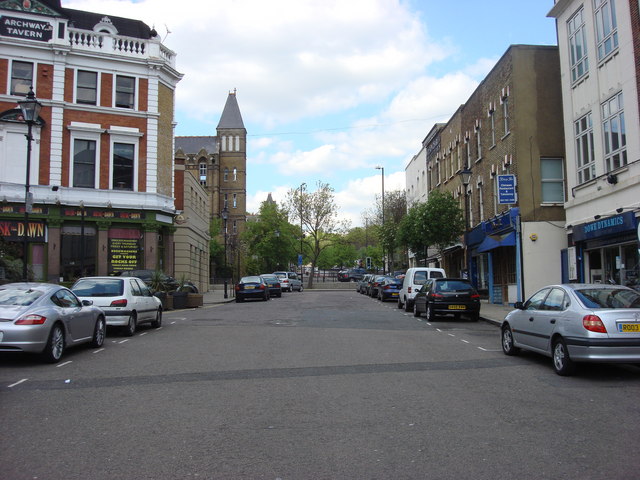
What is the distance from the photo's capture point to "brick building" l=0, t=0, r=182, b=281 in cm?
2825

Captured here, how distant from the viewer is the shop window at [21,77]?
2836 centimetres

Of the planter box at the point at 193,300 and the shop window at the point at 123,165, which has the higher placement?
the shop window at the point at 123,165

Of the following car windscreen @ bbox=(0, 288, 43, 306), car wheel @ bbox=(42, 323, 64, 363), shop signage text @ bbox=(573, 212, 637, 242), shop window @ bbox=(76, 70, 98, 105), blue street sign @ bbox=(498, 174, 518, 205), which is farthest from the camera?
shop window @ bbox=(76, 70, 98, 105)

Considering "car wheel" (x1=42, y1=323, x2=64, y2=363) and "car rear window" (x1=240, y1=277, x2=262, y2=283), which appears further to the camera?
"car rear window" (x1=240, y1=277, x2=262, y2=283)

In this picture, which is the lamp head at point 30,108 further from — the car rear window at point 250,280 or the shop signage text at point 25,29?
the car rear window at point 250,280

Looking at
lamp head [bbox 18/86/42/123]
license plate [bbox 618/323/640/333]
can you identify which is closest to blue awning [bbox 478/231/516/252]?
license plate [bbox 618/323/640/333]

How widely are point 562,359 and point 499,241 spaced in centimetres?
1587

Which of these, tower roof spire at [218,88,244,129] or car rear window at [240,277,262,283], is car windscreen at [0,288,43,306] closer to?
car rear window at [240,277,262,283]

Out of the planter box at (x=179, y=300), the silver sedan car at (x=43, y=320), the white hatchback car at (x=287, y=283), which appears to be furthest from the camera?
the white hatchback car at (x=287, y=283)

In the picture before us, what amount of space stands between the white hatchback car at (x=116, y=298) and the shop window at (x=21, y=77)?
18.6 m

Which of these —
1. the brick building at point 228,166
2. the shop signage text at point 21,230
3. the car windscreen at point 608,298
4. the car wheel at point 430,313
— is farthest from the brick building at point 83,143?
the brick building at point 228,166

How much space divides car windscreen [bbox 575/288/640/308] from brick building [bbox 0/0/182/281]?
23540mm

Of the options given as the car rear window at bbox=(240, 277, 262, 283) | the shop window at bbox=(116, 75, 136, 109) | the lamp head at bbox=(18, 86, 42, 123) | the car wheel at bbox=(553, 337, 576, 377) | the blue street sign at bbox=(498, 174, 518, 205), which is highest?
the shop window at bbox=(116, 75, 136, 109)

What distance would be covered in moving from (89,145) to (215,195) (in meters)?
55.7
